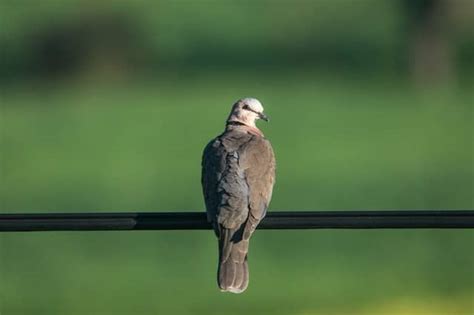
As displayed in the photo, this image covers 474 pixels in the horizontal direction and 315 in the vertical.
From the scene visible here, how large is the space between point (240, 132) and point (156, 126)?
27264 mm

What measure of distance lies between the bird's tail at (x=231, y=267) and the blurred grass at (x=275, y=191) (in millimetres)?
10614

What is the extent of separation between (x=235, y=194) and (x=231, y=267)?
0.34 metres

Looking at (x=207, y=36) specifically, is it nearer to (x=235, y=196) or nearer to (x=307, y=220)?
(x=235, y=196)

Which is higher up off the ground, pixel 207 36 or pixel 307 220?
pixel 207 36

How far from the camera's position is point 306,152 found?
30141mm

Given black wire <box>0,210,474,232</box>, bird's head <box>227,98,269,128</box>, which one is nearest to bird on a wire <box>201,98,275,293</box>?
bird's head <box>227,98,269,128</box>

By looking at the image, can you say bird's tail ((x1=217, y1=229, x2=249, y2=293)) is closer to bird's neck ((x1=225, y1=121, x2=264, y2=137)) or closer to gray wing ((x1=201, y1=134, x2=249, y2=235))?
gray wing ((x1=201, y1=134, x2=249, y2=235))

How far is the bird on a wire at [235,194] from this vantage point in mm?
5996

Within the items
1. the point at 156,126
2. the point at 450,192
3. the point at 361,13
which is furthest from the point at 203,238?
the point at 361,13

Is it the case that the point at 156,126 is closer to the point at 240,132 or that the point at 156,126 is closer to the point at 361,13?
the point at 361,13

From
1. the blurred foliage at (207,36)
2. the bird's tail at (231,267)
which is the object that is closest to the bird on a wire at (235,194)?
the bird's tail at (231,267)

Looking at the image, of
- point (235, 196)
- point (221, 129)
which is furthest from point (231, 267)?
point (221, 129)

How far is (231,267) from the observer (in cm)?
600

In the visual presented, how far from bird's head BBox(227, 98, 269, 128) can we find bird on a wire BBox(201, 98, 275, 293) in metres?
0.39
